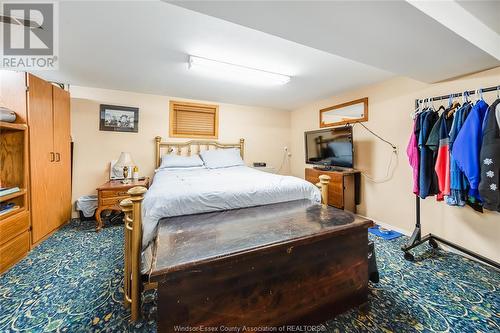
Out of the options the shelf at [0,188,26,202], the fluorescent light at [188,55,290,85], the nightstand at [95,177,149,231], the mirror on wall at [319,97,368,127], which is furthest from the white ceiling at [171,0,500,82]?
the nightstand at [95,177,149,231]

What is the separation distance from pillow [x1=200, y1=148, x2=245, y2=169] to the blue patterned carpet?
1827mm

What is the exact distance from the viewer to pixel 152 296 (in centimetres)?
149

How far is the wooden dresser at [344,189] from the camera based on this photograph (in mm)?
2998

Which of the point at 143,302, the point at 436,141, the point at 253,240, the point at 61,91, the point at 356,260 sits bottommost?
the point at 143,302

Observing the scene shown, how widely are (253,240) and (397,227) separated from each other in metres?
2.63

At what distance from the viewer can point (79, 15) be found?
4.86ft

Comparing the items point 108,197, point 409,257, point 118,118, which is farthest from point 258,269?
point 118,118

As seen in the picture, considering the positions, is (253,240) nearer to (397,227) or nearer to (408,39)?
(408,39)

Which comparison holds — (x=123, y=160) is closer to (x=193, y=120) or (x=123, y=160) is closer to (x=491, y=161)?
(x=193, y=120)

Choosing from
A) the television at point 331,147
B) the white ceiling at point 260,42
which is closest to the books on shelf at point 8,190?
the white ceiling at point 260,42

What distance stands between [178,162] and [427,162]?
131 inches

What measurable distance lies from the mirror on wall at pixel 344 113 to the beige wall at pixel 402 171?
3.7 inches

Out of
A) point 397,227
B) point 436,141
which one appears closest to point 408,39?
point 436,141

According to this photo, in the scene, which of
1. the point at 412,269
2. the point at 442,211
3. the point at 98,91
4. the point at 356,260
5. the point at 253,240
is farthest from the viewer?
the point at 98,91
